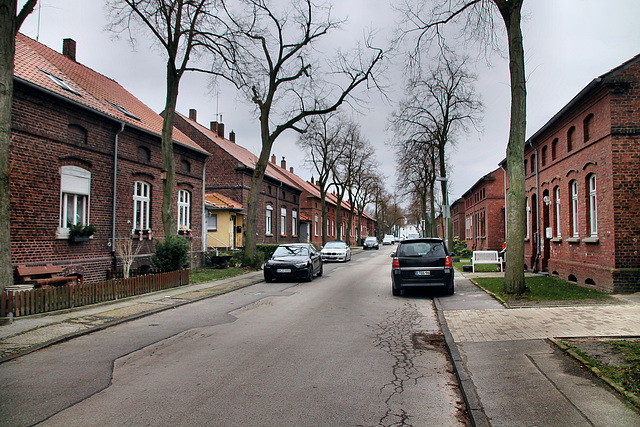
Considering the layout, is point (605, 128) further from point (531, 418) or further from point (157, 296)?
point (157, 296)

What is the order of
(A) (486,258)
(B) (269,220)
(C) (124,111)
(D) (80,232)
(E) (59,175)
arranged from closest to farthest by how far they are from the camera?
(E) (59,175), (D) (80,232), (C) (124,111), (A) (486,258), (B) (269,220)

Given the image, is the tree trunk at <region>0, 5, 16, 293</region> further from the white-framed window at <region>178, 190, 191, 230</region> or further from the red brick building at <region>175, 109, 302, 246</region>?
the red brick building at <region>175, 109, 302, 246</region>

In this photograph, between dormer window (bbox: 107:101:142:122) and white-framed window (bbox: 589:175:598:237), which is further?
dormer window (bbox: 107:101:142:122)

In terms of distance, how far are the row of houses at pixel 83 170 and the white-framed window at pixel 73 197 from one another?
0.11 ft

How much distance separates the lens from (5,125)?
9.24 meters

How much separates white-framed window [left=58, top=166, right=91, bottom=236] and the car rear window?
34.1ft

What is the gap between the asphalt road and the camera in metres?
4.40

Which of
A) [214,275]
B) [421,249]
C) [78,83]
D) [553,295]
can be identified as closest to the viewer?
[553,295]

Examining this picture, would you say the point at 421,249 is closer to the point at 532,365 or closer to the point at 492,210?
the point at 532,365

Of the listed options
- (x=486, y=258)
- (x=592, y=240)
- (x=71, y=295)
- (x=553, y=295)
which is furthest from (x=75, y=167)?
(x=486, y=258)

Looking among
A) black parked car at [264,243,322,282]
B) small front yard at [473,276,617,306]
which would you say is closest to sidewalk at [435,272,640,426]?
small front yard at [473,276,617,306]

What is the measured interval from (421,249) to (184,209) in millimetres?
13947

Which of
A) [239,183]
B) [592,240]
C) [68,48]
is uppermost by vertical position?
[68,48]

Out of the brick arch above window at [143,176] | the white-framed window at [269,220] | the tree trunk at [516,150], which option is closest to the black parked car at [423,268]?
the tree trunk at [516,150]
